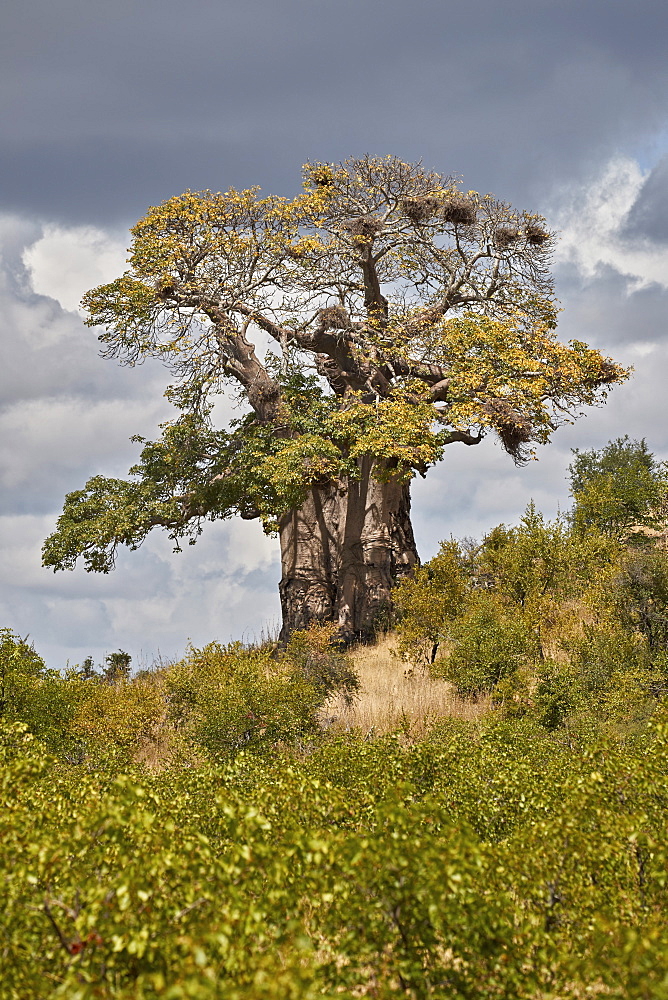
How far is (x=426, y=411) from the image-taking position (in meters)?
19.2

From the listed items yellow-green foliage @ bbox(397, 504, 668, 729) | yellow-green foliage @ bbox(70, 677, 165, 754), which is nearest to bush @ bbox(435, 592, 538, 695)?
yellow-green foliage @ bbox(397, 504, 668, 729)

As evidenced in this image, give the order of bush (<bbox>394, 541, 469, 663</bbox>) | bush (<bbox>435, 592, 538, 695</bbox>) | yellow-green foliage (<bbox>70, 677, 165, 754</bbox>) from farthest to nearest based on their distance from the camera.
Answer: bush (<bbox>394, 541, 469, 663</bbox>)
bush (<bbox>435, 592, 538, 695</bbox>)
yellow-green foliage (<bbox>70, 677, 165, 754</bbox>)

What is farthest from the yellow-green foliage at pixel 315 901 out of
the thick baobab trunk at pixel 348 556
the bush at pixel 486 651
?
the thick baobab trunk at pixel 348 556

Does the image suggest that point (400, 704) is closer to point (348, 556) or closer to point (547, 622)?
point (547, 622)

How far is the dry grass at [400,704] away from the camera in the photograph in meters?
12.7

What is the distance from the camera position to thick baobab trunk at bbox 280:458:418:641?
70.2 ft

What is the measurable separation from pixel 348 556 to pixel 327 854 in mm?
17629

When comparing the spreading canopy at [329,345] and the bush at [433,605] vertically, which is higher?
the spreading canopy at [329,345]

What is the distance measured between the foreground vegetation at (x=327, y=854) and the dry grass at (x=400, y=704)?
607mm

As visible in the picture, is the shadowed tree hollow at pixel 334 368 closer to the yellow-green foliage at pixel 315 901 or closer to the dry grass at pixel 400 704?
the dry grass at pixel 400 704

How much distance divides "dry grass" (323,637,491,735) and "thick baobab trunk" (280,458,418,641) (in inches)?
182

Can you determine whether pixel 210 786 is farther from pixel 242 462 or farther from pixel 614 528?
pixel 614 528

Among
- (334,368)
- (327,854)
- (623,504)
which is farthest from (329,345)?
(327,854)

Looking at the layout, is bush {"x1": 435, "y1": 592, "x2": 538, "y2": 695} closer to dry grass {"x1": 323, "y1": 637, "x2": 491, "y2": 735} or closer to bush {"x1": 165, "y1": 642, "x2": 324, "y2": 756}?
dry grass {"x1": 323, "y1": 637, "x2": 491, "y2": 735}
